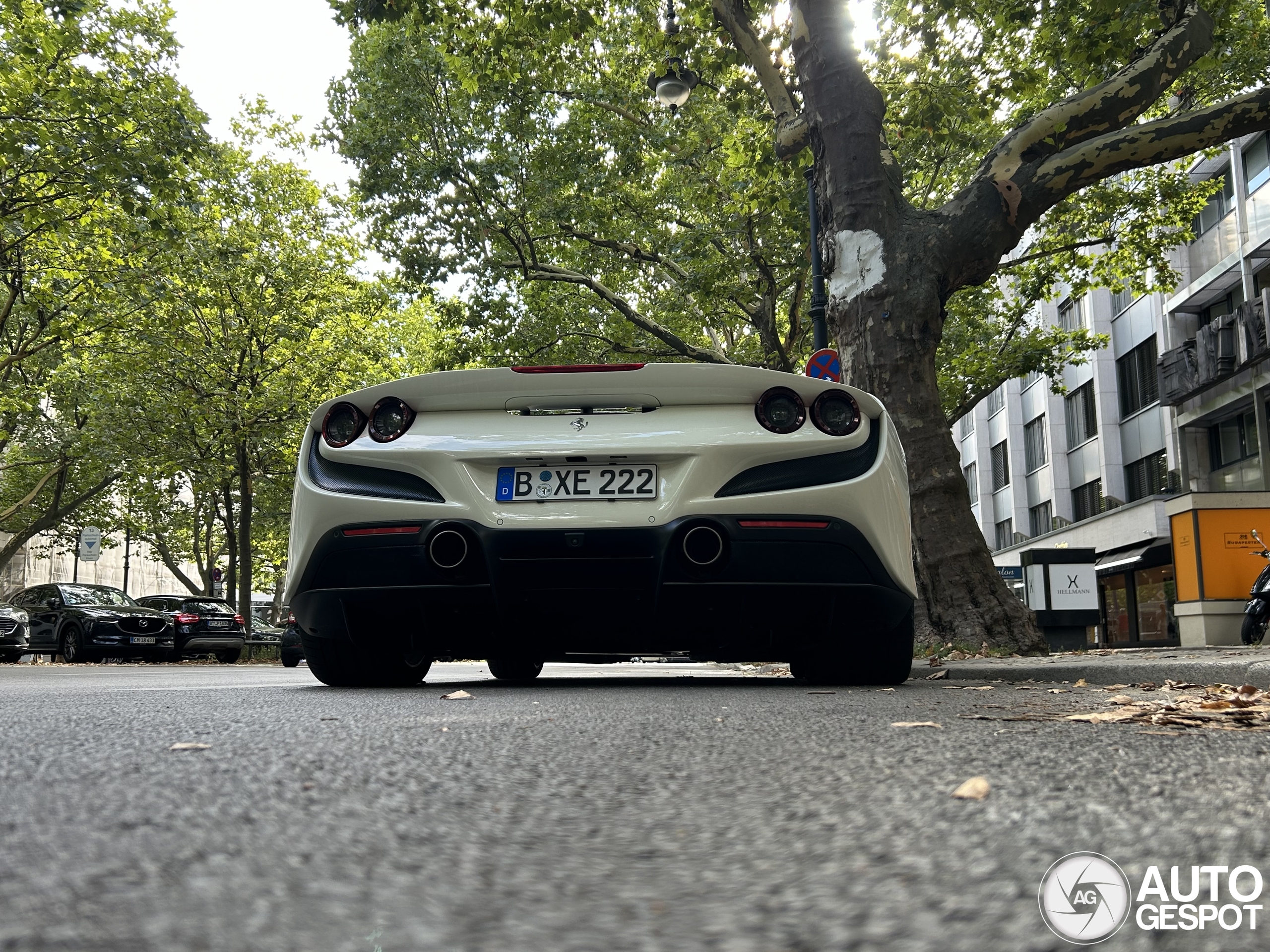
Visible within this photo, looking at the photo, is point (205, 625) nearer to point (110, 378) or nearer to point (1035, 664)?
point (110, 378)

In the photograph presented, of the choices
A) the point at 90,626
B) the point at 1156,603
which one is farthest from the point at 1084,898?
the point at 1156,603

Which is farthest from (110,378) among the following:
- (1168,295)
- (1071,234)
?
(1168,295)

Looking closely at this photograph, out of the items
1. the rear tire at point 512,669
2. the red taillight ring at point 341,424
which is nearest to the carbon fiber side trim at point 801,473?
the red taillight ring at point 341,424

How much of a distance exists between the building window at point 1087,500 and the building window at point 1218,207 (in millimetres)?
8387

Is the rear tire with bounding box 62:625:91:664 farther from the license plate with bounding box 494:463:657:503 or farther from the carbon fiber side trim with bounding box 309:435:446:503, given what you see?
the license plate with bounding box 494:463:657:503

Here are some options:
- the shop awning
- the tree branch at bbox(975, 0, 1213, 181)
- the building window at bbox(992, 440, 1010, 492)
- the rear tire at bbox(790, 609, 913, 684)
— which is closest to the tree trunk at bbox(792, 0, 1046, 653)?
the tree branch at bbox(975, 0, 1213, 181)

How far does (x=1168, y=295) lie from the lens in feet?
96.9

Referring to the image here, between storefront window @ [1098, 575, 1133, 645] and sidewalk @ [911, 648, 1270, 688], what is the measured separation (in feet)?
88.8

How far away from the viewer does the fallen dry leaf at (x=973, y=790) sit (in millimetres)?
1953

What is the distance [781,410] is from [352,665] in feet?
7.31

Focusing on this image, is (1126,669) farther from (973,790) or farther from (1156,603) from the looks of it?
(1156,603)

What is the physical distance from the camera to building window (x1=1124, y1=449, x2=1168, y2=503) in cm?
3092

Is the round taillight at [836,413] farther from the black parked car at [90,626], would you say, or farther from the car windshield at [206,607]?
the car windshield at [206,607]

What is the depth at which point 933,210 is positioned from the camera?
10469 mm
